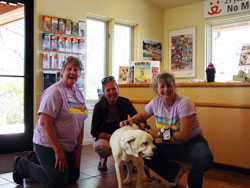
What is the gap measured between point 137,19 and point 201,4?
113 centimetres

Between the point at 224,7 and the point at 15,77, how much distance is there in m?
3.42

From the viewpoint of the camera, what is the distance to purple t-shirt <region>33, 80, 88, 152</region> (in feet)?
7.43

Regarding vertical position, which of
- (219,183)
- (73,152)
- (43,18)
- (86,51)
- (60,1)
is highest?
(60,1)

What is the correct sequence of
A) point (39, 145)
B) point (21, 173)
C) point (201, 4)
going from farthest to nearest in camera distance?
point (201, 4), point (21, 173), point (39, 145)

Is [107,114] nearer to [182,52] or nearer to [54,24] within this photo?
[54,24]

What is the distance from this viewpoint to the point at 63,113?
233cm

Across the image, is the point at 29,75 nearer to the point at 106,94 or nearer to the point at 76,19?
the point at 76,19

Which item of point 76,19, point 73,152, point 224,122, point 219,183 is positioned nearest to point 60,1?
point 76,19

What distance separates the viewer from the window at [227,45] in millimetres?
5011

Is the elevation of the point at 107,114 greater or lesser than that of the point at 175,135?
greater

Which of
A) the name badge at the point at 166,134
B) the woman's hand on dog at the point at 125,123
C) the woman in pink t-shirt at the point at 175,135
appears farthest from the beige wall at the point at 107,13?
the name badge at the point at 166,134

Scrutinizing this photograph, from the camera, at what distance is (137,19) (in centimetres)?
527

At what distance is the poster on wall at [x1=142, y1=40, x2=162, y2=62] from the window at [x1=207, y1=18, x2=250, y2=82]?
0.95 meters

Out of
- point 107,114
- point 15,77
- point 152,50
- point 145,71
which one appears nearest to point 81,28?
point 15,77
